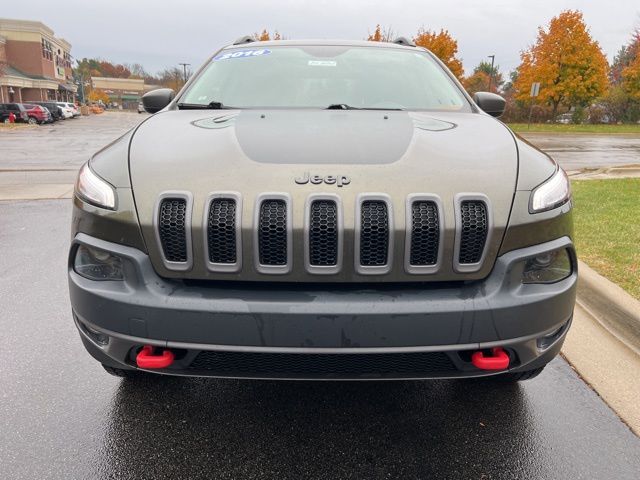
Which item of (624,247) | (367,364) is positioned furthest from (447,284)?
(624,247)

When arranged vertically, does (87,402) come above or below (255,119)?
below

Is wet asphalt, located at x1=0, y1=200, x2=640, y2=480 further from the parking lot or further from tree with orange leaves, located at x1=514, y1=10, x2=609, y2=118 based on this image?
tree with orange leaves, located at x1=514, y1=10, x2=609, y2=118

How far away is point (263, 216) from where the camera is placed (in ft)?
6.03

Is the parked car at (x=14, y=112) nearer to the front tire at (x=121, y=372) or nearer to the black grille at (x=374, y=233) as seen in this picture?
the front tire at (x=121, y=372)

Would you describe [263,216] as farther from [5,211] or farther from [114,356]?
[5,211]

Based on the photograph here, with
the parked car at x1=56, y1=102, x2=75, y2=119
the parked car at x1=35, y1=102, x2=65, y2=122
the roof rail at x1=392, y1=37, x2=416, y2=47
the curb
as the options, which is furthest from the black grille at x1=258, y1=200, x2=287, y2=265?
the parked car at x1=56, y1=102, x2=75, y2=119

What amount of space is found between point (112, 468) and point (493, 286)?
167 centimetres

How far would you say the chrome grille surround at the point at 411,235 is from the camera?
6.01 ft

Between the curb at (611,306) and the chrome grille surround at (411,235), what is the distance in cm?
192

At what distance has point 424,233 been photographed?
185 cm

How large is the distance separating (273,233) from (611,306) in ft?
9.00

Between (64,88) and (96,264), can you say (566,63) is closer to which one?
(96,264)

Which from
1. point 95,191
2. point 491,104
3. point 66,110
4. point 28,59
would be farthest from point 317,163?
point 28,59

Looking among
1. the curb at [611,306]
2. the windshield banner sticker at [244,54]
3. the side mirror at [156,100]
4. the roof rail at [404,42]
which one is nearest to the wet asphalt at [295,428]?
the curb at [611,306]
